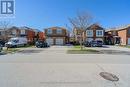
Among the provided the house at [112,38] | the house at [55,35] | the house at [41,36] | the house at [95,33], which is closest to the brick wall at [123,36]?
the house at [112,38]

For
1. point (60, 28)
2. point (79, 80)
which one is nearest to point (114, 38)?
point (60, 28)

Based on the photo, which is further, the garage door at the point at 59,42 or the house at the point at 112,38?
the house at the point at 112,38

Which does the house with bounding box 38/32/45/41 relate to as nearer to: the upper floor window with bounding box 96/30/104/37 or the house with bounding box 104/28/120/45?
the upper floor window with bounding box 96/30/104/37

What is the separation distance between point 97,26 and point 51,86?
5276cm

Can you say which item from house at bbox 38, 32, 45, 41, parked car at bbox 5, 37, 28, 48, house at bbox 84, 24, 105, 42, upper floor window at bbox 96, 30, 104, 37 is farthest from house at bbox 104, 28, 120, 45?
parked car at bbox 5, 37, 28, 48

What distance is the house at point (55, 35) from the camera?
190ft

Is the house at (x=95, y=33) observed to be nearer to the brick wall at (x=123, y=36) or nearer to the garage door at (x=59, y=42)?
the brick wall at (x=123, y=36)

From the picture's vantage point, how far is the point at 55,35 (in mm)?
58031

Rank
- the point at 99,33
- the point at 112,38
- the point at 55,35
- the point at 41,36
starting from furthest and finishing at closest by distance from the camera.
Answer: the point at 41,36 < the point at 112,38 < the point at 99,33 < the point at 55,35

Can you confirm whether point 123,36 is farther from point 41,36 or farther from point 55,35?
point 41,36

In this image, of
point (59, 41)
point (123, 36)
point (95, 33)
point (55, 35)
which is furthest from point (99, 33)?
point (55, 35)

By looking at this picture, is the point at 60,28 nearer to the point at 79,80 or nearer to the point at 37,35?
the point at 37,35

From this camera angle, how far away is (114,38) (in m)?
62.7

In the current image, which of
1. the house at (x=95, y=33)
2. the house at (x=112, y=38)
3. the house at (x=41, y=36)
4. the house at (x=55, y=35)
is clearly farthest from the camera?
the house at (x=41, y=36)
